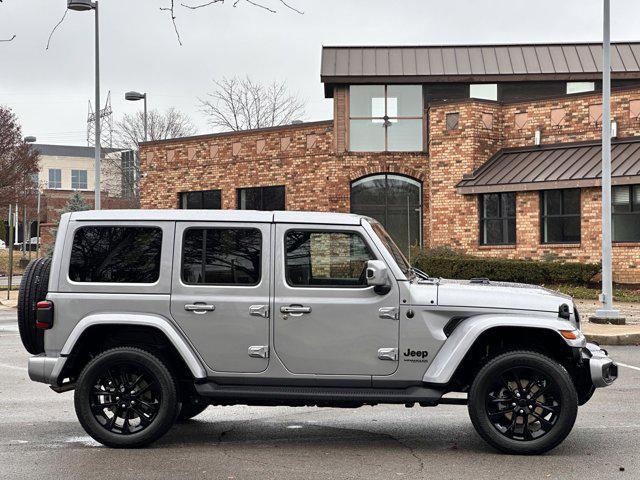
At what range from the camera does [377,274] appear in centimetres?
716

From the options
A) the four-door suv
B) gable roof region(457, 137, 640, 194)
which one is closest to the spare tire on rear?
the four-door suv

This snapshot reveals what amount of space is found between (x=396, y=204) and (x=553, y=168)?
5811mm

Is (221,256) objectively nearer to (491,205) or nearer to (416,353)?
(416,353)

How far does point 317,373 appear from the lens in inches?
289

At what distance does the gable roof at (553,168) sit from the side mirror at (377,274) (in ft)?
63.7

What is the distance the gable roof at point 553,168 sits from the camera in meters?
25.9

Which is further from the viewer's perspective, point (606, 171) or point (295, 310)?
point (606, 171)

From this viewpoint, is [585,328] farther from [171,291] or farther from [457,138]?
[457,138]

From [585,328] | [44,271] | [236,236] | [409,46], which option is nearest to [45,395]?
[44,271]

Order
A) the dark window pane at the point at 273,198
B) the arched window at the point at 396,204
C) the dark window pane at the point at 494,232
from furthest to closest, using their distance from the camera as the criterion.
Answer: the dark window pane at the point at 273,198 → the arched window at the point at 396,204 → the dark window pane at the point at 494,232

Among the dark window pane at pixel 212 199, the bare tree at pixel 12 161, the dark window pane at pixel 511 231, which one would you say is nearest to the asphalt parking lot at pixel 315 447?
the dark window pane at pixel 511 231

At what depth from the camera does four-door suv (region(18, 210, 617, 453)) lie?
23.6 ft

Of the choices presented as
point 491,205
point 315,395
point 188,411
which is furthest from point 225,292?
point 491,205

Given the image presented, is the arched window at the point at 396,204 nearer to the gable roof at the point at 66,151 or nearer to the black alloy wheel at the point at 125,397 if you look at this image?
the black alloy wheel at the point at 125,397
